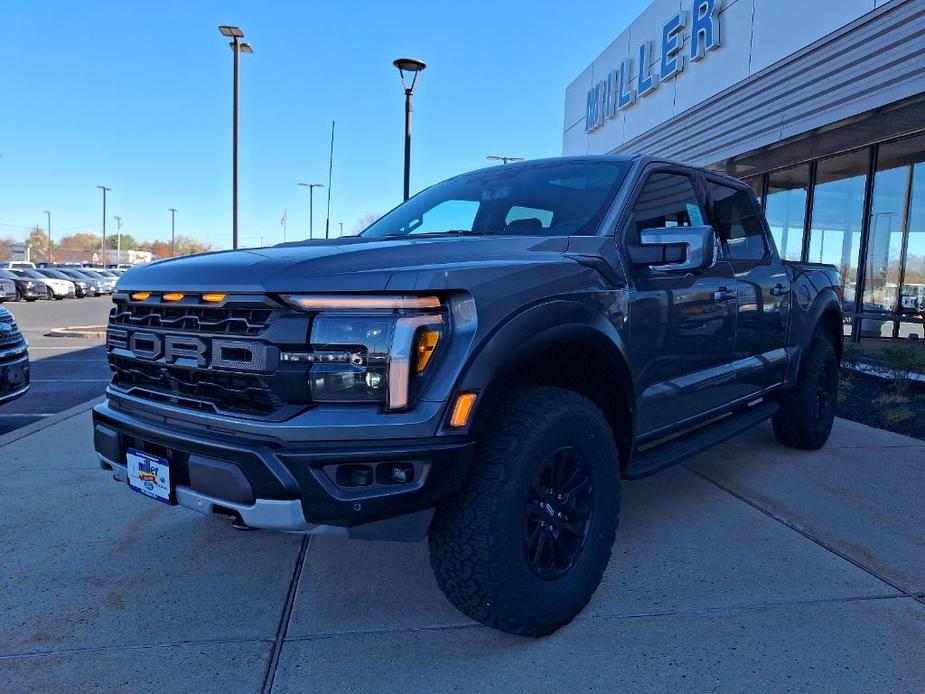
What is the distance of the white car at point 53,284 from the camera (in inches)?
1184

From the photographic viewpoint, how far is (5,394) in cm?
518

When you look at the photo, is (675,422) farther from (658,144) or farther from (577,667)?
(658,144)

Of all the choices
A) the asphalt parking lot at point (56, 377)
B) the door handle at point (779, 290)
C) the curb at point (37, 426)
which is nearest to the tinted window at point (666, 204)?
the door handle at point (779, 290)

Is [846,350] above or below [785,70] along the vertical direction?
below

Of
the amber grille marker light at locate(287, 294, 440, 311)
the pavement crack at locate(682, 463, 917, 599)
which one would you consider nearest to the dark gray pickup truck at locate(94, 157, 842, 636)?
the amber grille marker light at locate(287, 294, 440, 311)

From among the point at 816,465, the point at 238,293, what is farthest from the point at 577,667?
the point at 816,465

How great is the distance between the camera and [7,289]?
84.6 ft

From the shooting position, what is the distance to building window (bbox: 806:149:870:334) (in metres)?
10.9

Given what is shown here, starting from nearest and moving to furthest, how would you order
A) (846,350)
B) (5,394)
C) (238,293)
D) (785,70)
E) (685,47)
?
(238,293)
(5,394)
(846,350)
(785,70)
(685,47)

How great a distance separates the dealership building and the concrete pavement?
239 inches

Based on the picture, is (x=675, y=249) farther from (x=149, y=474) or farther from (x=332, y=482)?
(x=149, y=474)

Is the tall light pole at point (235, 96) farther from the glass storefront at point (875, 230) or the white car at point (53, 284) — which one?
the white car at point (53, 284)

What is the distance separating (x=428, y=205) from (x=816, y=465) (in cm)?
325

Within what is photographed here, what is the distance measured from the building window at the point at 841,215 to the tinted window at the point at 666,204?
845 cm
